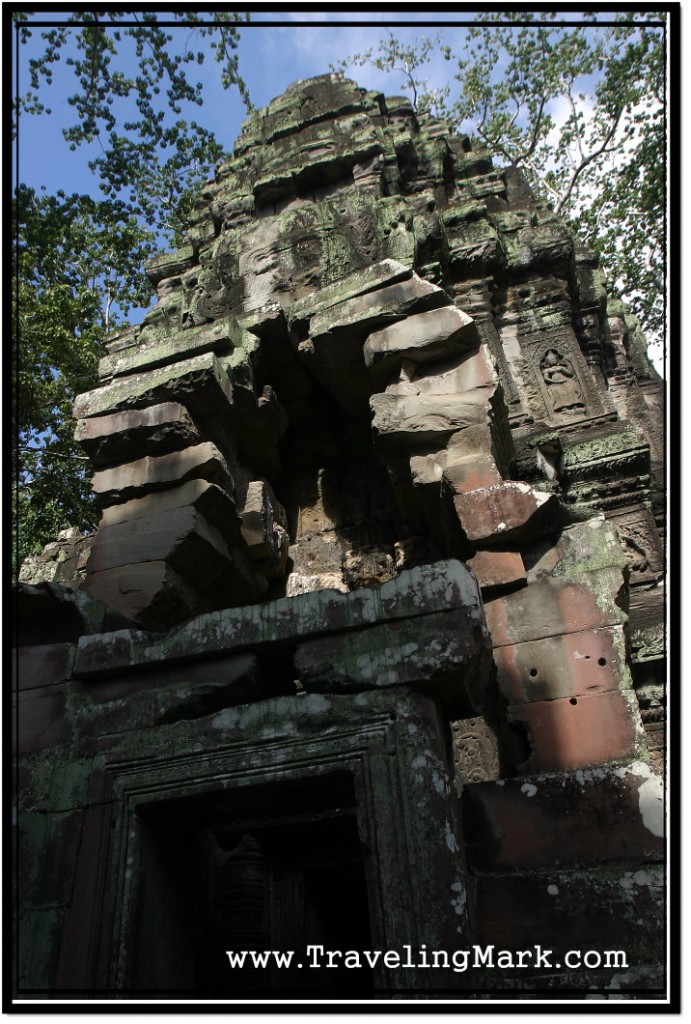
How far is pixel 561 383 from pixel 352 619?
4.09 m

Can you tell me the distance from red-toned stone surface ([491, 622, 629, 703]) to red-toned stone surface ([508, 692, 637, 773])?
6 cm

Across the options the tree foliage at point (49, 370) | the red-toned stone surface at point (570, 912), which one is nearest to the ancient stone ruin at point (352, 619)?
the red-toned stone surface at point (570, 912)

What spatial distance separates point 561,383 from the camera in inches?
279

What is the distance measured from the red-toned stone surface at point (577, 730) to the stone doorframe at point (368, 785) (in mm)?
773

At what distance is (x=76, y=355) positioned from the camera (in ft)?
47.7

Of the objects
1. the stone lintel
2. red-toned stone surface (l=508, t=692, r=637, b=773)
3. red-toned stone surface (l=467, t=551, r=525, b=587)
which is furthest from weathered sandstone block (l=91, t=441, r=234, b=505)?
red-toned stone surface (l=508, t=692, r=637, b=773)

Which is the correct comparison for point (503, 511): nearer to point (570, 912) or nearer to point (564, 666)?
point (564, 666)

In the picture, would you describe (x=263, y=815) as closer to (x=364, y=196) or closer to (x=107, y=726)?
(x=107, y=726)

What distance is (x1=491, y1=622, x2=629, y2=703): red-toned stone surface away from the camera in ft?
13.6

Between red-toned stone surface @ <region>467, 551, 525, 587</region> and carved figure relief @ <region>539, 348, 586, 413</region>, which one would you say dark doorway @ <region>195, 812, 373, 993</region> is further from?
carved figure relief @ <region>539, 348, 586, 413</region>

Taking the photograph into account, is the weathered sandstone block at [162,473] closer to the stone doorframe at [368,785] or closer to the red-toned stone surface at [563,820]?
the stone doorframe at [368,785]

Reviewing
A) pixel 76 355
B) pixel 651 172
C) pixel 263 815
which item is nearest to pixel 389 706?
pixel 263 815

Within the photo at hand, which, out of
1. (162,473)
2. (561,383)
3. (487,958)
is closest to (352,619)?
(487,958)

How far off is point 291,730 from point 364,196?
525 centimetres
